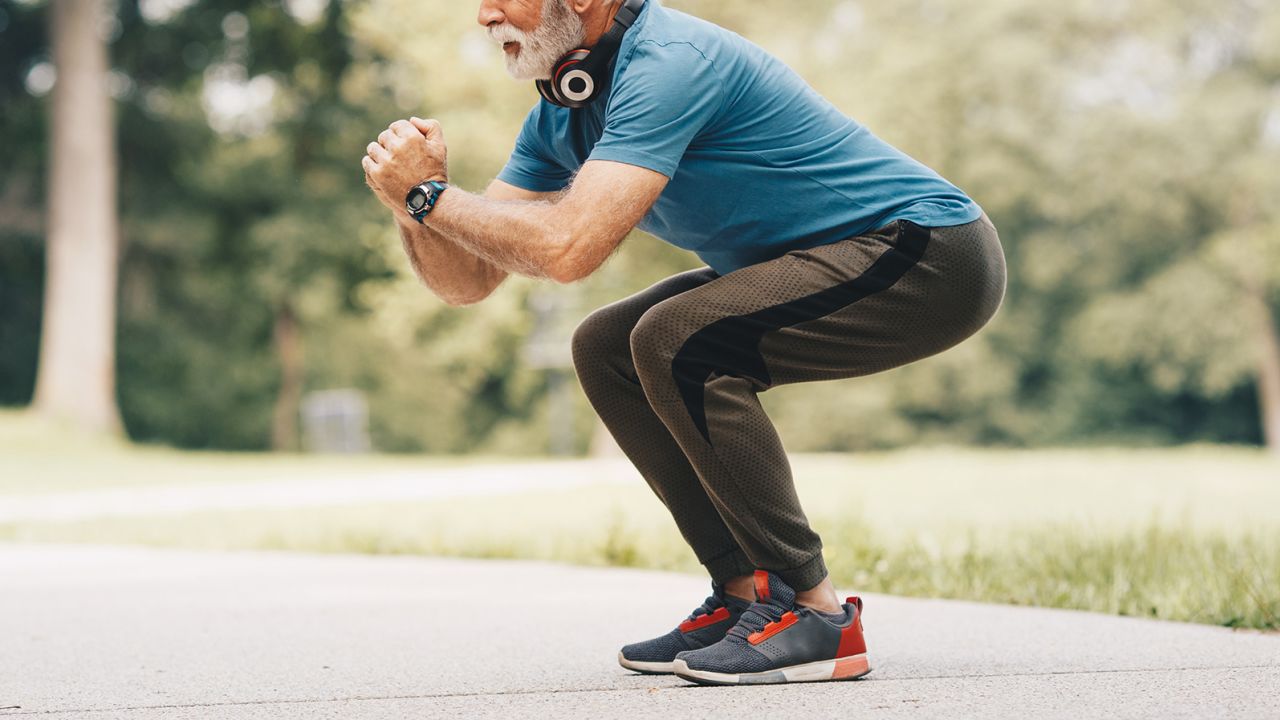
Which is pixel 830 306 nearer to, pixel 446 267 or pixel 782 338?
pixel 782 338

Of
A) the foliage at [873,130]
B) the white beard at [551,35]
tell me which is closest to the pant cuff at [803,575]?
the white beard at [551,35]

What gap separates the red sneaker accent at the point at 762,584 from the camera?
121 inches

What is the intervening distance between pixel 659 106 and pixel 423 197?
555 mm

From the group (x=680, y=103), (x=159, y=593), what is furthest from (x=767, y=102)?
(x=159, y=593)

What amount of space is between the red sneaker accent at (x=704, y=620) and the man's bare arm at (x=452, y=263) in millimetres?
892

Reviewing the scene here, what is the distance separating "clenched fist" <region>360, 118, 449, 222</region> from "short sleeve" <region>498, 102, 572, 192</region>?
0.36 m

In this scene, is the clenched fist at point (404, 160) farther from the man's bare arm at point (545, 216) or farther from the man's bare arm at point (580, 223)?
the man's bare arm at point (580, 223)

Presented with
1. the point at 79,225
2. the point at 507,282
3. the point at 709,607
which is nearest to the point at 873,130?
the point at 507,282

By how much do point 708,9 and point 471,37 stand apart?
4.14 meters

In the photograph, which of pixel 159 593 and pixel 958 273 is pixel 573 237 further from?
pixel 159 593

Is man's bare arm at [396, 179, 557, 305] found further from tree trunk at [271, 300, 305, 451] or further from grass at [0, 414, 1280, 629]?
tree trunk at [271, 300, 305, 451]

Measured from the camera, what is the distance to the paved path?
273 cm

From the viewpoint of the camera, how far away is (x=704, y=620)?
3244 mm

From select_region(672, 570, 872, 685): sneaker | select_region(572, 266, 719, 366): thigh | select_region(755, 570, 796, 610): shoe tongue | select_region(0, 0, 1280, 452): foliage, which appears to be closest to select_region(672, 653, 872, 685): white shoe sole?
select_region(672, 570, 872, 685): sneaker
